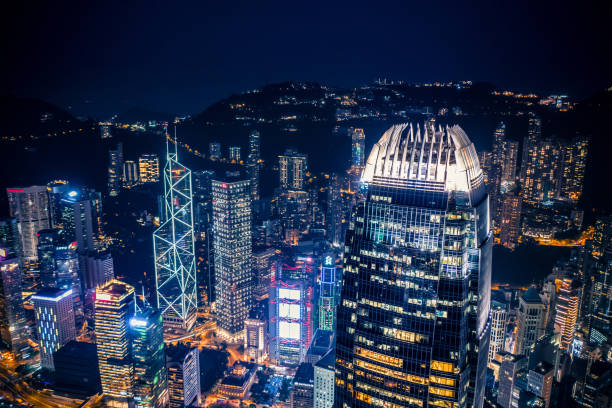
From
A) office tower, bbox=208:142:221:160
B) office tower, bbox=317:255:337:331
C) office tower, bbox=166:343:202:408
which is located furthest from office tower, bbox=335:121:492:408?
office tower, bbox=208:142:221:160

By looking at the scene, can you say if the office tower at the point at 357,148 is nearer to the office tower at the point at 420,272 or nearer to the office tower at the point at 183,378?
the office tower at the point at 183,378

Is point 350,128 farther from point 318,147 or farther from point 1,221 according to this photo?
point 1,221

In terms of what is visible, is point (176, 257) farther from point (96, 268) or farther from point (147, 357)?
point (147, 357)

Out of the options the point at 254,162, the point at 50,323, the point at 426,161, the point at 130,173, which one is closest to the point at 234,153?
the point at 254,162

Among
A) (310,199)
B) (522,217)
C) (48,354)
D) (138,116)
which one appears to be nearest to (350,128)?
(310,199)

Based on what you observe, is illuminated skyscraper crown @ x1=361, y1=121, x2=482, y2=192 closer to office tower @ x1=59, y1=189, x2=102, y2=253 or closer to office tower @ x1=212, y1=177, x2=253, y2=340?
office tower @ x1=212, y1=177, x2=253, y2=340

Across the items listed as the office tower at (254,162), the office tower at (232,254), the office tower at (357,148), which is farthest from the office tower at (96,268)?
the office tower at (357,148)
